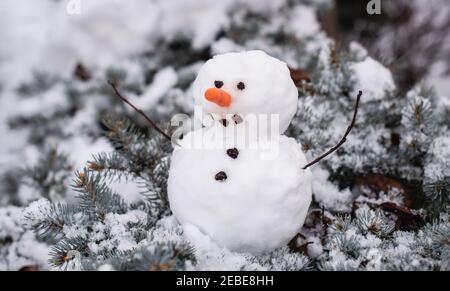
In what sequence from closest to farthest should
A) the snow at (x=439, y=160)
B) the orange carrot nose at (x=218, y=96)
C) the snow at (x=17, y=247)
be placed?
1. the orange carrot nose at (x=218, y=96)
2. the snow at (x=439, y=160)
3. the snow at (x=17, y=247)

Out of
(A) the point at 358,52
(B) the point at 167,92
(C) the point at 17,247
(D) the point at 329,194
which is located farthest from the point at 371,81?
(C) the point at 17,247

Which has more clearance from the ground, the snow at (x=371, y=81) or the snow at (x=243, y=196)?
the snow at (x=371, y=81)

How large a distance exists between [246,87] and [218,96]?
0.06 metres

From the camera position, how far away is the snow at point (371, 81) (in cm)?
104

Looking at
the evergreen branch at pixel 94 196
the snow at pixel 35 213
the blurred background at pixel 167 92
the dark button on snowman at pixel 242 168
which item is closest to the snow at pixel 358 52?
the blurred background at pixel 167 92

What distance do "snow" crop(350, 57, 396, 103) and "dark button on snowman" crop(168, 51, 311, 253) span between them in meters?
0.33

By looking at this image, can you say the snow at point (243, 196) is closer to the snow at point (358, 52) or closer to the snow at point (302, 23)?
the snow at point (358, 52)

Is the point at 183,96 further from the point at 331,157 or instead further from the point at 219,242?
the point at 219,242

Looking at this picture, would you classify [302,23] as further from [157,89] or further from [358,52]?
[157,89]

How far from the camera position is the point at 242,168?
733 millimetres

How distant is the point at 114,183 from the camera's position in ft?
3.22

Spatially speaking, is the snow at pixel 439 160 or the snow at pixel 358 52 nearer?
the snow at pixel 439 160

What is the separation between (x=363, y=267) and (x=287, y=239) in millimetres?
138

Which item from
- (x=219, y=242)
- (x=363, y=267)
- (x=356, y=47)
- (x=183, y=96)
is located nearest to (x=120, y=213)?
(x=219, y=242)
